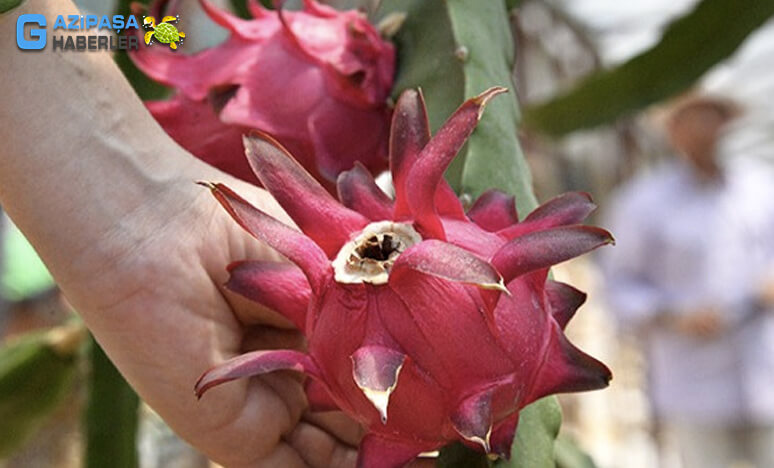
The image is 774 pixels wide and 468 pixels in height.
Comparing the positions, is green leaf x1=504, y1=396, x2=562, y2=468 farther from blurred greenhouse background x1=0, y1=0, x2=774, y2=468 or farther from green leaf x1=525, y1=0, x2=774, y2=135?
green leaf x1=525, y1=0, x2=774, y2=135

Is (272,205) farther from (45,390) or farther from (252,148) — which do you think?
(45,390)

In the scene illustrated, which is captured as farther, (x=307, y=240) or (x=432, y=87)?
(x=432, y=87)

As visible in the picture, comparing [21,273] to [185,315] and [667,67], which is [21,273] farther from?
[185,315]

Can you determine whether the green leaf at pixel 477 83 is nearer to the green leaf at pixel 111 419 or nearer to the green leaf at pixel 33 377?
the green leaf at pixel 111 419

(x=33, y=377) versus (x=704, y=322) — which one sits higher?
(x=33, y=377)

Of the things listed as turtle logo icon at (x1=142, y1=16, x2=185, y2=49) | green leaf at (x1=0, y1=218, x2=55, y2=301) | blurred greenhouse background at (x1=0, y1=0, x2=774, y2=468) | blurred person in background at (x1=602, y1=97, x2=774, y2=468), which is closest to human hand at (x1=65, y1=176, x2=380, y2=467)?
turtle logo icon at (x1=142, y1=16, x2=185, y2=49)

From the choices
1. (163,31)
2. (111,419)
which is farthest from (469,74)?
(111,419)

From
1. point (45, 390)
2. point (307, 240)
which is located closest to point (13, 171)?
point (307, 240)
